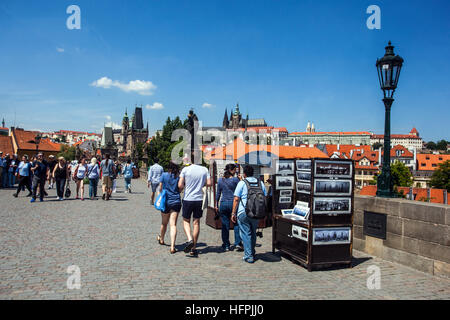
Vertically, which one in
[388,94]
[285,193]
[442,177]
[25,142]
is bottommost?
[442,177]

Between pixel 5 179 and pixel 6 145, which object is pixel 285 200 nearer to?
pixel 5 179

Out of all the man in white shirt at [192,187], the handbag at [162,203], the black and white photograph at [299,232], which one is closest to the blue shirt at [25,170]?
the handbag at [162,203]

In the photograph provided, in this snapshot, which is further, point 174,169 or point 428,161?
point 428,161

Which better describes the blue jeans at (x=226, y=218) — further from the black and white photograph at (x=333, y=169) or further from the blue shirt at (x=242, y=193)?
the black and white photograph at (x=333, y=169)

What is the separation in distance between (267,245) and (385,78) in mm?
4464

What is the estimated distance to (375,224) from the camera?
23.2 ft

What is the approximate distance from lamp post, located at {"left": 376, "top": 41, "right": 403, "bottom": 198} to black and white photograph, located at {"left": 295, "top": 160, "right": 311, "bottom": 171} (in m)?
1.68

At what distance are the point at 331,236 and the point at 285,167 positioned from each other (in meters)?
2.21

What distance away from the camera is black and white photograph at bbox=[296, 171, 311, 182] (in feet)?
21.6

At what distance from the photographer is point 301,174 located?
269 inches

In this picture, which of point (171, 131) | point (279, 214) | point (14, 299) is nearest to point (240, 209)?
point (279, 214)

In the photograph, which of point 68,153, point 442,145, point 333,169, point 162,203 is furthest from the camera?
point 442,145

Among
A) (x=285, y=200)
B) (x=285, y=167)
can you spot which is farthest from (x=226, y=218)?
(x=285, y=167)
